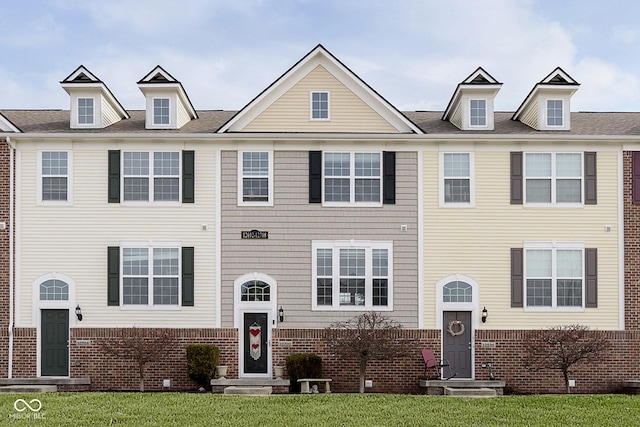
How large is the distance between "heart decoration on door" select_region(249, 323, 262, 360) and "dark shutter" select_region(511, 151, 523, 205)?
7.99 metres

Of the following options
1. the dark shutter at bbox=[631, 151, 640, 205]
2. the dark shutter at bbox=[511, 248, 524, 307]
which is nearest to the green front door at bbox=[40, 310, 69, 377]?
the dark shutter at bbox=[511, 248, 524, 307]

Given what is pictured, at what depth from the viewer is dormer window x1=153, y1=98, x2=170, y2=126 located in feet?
70.6

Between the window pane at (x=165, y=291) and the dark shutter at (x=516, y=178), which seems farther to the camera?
the dark shutter at (x=516, y=178)

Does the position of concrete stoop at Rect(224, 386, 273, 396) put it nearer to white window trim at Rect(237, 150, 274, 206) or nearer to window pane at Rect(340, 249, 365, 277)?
window pane at Rect(340, 249, 365, 277)

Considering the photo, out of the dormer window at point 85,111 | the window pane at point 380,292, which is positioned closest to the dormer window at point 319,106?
the window pane at point 380,292

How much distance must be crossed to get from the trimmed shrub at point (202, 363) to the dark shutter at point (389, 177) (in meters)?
6.34

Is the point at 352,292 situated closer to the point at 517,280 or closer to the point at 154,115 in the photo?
the point at 517,280

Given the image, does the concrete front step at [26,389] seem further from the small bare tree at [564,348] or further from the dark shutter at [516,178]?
the dark shutter at [516,178]

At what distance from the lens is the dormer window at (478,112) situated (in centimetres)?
2147

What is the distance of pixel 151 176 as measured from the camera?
805 inches

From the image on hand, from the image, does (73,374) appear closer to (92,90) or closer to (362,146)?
(92,90)

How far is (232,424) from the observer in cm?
1456
